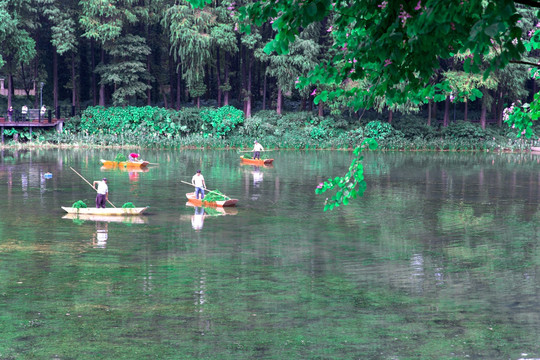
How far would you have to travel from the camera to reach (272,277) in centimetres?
1513

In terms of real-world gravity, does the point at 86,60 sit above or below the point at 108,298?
above

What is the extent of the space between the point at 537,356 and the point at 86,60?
222 ft

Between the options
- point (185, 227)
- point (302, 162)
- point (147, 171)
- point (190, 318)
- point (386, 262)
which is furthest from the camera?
point (302, 162)

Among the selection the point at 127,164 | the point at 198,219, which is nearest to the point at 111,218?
the point at 198,219

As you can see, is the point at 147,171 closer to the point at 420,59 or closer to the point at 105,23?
the point at 105,23

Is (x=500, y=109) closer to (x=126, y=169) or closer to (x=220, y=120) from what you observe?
(x=220, y=120)

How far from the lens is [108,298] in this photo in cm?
1306

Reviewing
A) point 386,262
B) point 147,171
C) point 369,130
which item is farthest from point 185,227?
point 369,130

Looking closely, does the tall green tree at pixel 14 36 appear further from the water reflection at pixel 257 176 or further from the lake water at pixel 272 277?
the lake water at pixel 272 277

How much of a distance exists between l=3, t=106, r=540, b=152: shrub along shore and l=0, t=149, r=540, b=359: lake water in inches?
1182

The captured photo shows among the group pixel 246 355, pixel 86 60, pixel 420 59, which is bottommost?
pixel 246 355

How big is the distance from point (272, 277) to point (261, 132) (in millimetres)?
48179

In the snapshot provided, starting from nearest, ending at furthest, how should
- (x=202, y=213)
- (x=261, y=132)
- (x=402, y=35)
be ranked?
(x=402, y=35) < (x=202, y=213) < (x=261, y=132)

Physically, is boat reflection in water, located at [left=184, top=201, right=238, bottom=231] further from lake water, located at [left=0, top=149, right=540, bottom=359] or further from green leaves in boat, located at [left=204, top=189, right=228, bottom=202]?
green leaves in boat, located at [left=204, top=189, right=228, bottom=202]
